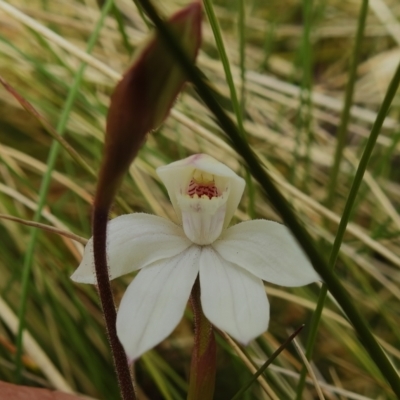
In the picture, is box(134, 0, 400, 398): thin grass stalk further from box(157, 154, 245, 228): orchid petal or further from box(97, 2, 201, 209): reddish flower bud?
box(157, 154, 245, 228): orchid petal

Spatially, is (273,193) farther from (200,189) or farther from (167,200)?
(167,200)

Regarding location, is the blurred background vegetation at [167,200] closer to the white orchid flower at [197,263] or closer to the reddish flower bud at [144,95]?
the white orchid flower at [197,263]

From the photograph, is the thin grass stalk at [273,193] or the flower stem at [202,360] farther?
the flower stem at [202,360]

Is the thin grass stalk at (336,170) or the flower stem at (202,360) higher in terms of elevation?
the thin grass stalk at (336,170)

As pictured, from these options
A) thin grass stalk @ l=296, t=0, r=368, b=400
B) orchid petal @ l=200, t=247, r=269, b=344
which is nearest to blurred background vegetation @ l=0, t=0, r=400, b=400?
thin grass stalk @ l=296, t=0, r=368, b=400

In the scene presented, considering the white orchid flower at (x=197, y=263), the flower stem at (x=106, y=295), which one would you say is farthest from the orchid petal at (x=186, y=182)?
the flower stem at (x=106, y=295)

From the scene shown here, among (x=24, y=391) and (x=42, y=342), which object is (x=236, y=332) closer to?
(x=24, y=391)

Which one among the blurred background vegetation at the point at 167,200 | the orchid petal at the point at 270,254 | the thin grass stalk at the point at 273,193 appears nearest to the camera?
the thin grass stalk at the point at 273,193
